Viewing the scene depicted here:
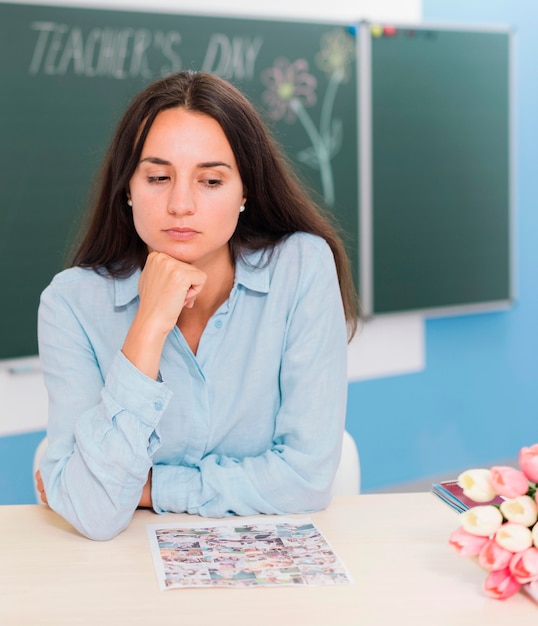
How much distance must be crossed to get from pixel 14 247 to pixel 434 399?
79.2 inches

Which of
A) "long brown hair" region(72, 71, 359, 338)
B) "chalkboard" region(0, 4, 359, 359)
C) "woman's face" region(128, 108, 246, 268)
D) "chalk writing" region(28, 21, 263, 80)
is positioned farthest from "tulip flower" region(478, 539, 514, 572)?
"chalk writing" region(28, 21, 263, 80)

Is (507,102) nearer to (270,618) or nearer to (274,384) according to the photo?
(274,384)

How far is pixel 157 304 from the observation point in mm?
1570

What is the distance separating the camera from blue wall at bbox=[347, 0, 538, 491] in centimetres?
385

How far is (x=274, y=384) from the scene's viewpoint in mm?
1717

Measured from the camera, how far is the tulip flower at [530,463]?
1082mm

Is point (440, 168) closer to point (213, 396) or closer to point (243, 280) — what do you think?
point (243, 280)

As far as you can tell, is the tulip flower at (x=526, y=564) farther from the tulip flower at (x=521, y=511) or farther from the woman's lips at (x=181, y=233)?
the woman's lips at (x=181, y=233)

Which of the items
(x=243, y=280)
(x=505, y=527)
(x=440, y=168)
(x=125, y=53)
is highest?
(x=125, y=53)

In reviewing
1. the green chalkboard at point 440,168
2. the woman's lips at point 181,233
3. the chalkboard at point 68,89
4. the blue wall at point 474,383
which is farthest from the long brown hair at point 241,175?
the blue wall at point 474,383

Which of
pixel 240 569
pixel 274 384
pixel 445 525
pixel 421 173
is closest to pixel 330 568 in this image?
pixel 240 569

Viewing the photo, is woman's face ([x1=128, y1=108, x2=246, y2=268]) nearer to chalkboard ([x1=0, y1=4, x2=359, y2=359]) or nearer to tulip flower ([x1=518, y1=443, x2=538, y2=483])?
tulip flower ([x1=518, y1=443, x2=538, y2=483])

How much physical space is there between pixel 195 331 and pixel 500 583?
856 mm

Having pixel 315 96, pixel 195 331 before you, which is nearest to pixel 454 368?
pixel 315 96
